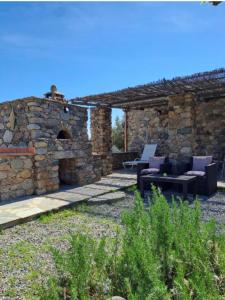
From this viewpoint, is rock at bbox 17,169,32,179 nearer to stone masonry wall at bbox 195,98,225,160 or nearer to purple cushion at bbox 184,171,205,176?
purple cushion at bbox 184,171,205,176

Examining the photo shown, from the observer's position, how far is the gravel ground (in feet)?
8.11

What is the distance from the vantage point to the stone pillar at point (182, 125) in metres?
7.60

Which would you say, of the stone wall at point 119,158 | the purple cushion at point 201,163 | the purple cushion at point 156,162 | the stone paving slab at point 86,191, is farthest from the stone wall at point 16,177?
the stone wall at point 119,158

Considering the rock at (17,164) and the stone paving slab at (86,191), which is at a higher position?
the rock at (17,164)

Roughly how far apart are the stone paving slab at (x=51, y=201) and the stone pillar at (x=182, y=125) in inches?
76.6

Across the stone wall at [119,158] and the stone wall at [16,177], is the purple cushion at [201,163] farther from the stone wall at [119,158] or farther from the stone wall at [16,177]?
the stone wall at [119,158]

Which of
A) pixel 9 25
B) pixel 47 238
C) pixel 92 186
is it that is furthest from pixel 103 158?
pixel 47 238

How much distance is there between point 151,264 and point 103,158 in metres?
7.26

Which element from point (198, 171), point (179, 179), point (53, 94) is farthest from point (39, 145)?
point (198, 171)

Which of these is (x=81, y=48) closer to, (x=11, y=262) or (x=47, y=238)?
(x=47, y=238)

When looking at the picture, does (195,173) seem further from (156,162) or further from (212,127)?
(212,127)

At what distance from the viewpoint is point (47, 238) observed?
11.8ft

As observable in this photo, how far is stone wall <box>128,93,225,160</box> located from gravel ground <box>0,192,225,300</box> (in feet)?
7.78

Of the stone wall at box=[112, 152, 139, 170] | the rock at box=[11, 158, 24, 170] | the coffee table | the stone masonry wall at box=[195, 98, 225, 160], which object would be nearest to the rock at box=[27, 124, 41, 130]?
the rock at box=[11, 158, 24, 170]
